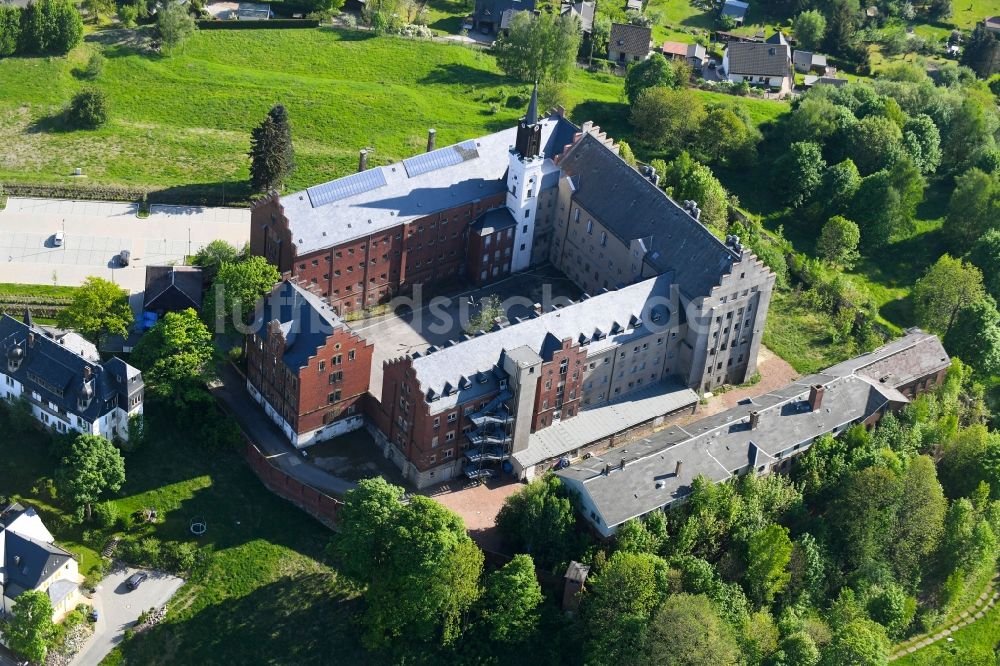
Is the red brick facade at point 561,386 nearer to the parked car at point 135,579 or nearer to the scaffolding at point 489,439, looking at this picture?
the scaffolding at point 489,439

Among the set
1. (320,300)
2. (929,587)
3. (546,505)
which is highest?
(320,300)

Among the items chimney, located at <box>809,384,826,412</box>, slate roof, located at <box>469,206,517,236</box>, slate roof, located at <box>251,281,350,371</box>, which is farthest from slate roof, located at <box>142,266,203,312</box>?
chimney, located at <box>809,384,826,412</box>

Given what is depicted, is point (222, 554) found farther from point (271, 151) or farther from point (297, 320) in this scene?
point (271, 151)

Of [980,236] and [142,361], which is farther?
[980,236]

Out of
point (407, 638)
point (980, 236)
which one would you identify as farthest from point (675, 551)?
point (980, 236)

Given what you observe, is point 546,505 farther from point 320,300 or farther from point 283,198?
point 283,198

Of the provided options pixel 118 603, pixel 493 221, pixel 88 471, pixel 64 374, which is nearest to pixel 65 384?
pixel 64 374
